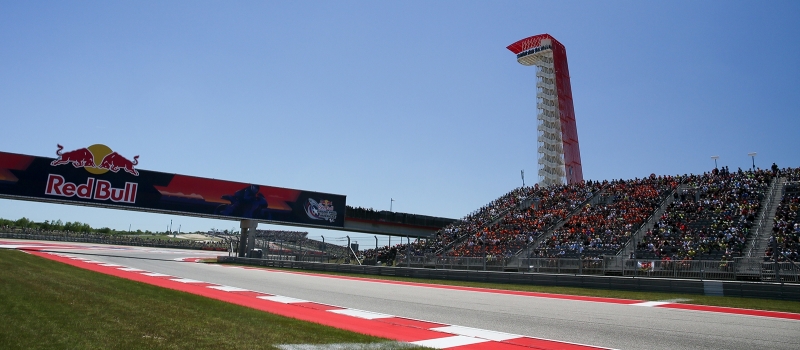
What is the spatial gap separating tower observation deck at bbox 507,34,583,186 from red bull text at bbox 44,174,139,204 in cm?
4035

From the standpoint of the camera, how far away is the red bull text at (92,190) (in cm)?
3659

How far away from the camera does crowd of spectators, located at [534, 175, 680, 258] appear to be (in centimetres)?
2444

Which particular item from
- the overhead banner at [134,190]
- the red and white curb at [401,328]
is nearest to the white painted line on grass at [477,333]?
the red and white curb at [401,328]

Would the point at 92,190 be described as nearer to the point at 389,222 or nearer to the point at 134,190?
the point at 134,190

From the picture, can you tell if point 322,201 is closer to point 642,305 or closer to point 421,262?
point 421,262

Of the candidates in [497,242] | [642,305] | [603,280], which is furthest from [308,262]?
[642,305]

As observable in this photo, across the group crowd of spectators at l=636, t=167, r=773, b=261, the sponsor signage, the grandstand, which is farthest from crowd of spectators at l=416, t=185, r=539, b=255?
the sponsor signage

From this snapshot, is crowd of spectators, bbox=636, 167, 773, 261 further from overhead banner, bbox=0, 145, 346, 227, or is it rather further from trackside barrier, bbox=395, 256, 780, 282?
overhead banner, bbox=0, 145, 346, 227

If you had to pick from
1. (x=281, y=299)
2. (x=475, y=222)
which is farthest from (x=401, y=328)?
(x=475, y=222)

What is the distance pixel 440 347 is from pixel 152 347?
3244mm

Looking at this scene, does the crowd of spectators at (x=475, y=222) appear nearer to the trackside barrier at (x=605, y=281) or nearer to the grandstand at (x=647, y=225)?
the grandstand at (x=647, y=225)

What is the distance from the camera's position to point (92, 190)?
3734 centimetres

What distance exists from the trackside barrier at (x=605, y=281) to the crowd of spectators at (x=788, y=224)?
2.86 meters

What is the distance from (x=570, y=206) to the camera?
3250 centimetres
